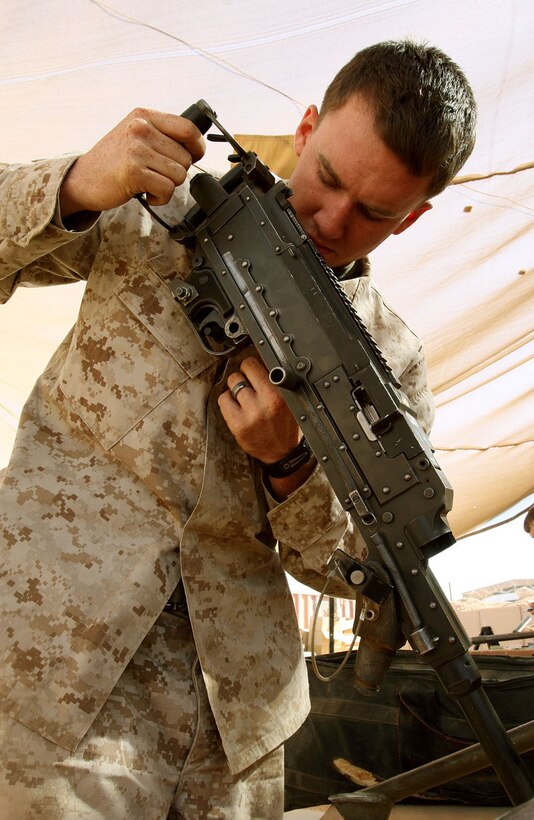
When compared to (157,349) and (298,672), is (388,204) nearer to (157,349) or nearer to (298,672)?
(157,349)

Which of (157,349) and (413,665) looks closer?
(157,349)

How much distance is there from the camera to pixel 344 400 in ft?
3.90

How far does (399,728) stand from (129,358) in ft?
4.80

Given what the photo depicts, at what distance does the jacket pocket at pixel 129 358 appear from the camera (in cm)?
114

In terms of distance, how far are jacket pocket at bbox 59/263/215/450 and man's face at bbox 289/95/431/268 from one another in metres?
0.28

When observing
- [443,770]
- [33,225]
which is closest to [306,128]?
[33,225]

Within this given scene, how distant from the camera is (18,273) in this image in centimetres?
122

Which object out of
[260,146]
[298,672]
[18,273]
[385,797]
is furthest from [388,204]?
[260,146]

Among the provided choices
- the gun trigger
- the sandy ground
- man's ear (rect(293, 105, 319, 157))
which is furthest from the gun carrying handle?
the sandy ground

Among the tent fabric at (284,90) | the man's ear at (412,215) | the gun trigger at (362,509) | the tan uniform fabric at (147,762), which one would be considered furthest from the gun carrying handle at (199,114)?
the tent fabric at (284,90)

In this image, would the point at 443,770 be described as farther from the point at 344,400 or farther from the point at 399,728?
the point at 344,400

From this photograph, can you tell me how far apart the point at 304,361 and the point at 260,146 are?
1.56 metres

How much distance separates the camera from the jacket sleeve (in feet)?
3.53

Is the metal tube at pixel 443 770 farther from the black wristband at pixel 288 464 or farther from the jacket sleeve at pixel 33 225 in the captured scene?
the jacket sleeve at pixel 33 225
